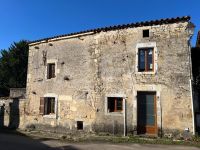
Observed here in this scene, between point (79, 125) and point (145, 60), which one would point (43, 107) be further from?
point (145, 60)

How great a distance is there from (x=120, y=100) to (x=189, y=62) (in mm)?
3886

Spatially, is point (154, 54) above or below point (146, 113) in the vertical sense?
above

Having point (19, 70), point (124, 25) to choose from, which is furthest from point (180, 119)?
point (19, 70)

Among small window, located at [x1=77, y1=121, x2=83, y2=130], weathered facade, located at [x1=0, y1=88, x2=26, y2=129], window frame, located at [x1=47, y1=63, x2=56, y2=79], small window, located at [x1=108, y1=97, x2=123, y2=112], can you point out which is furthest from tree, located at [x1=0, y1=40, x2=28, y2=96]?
small window, located at [x1=108, y1=97, x2=123, y2=112]

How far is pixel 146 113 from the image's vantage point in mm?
11547

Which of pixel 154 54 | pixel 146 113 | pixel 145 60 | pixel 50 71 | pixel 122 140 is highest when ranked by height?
pixel 154 54

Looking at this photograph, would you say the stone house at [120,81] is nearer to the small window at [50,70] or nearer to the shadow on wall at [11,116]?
the small window at [50,70]

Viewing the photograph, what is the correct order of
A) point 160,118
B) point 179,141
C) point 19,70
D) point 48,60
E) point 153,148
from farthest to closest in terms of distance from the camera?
point 19,70, point 48,60, point 160,118, point 179,141, point 153,148

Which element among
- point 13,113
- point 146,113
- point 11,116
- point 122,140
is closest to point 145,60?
point 146,113

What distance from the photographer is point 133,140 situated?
10539 mm

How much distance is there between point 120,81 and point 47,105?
17.8ft

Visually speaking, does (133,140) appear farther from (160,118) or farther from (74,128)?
(74,128)

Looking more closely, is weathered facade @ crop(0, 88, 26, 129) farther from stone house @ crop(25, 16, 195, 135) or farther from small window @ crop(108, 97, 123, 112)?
small window @ crop(108, 97, 123, 112)

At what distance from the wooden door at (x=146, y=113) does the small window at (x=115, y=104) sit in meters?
0.98
